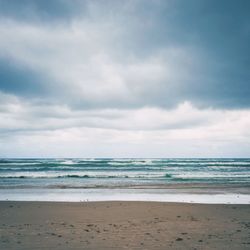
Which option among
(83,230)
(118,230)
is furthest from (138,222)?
(83,230)

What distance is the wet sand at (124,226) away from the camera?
7441 mm

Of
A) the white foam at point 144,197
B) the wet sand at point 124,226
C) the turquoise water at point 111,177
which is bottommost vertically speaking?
the turquoise water at point 111,177

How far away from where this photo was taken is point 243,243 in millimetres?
7469

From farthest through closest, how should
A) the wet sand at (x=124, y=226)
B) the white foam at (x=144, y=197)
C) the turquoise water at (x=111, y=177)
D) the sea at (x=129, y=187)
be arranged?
the turquoise water at (x=111, y=177)
the sea at (x=129, y=187)
the white foam at (x=144, y=197)
the wet sand at (x=124, y=226)

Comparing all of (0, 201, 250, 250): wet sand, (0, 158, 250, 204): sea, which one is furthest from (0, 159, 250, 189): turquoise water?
(0, 201, 250, 250): wet sand

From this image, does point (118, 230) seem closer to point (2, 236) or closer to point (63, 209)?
point (2, 236)

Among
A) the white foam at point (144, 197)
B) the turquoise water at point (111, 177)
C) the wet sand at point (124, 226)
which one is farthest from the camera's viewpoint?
the turquoise water at point (111, 177)

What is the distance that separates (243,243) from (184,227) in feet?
7.24

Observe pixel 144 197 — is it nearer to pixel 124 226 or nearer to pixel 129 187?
pixel 129 187

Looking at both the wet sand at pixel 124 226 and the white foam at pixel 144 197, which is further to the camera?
the white foam at pixel 144 197

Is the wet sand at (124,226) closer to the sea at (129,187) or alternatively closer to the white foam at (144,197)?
the white foam at (144,197)

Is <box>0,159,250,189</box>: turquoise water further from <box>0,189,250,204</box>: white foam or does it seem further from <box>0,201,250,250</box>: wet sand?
<box>0,201,250,250</box>: wet sand

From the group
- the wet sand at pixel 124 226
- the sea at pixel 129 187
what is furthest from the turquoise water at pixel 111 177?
the wet sand at pixel 124 226

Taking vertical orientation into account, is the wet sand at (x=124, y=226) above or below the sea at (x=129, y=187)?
above
